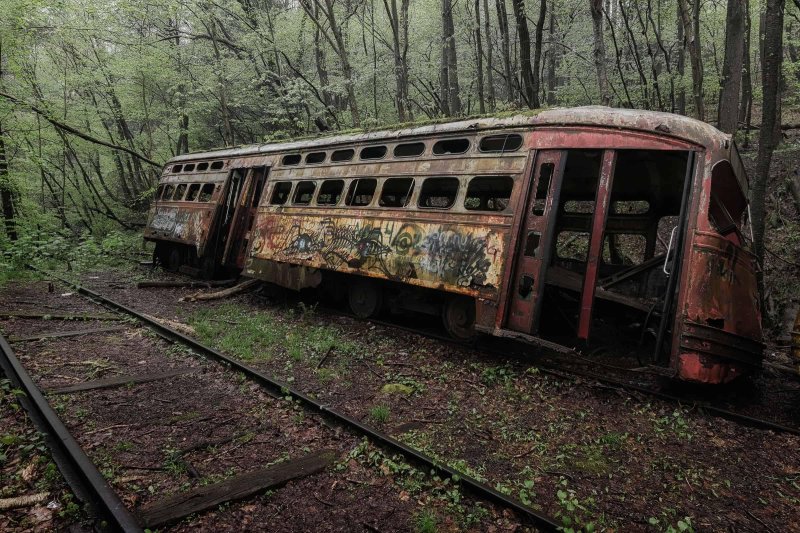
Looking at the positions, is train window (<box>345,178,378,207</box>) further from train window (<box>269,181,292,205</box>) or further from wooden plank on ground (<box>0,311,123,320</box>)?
wooden plank on ground (<box>0,311,123,320</box>)

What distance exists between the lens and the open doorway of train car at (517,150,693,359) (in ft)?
18.0

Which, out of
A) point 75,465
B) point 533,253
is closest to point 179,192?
point 75,465

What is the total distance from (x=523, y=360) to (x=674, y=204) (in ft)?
12.0

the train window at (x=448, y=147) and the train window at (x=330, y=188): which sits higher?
the train window at (x=448, y=147)

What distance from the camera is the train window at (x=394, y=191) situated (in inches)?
323

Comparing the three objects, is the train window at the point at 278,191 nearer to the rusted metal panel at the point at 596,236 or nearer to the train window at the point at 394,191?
the train window at the point at 394,191

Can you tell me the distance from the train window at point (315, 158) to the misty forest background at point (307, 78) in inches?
180

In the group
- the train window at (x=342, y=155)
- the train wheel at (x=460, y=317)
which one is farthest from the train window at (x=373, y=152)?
the train wheel at (x=460, y=317)

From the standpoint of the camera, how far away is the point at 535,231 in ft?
19.3

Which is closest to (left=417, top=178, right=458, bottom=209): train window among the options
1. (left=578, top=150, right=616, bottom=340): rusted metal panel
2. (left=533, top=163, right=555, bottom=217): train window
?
(left=533, top=163, right=555, bottom=217): train window

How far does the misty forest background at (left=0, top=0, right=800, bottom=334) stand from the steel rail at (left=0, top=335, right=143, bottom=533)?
9154 mm

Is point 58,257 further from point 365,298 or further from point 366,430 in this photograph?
point 366,430

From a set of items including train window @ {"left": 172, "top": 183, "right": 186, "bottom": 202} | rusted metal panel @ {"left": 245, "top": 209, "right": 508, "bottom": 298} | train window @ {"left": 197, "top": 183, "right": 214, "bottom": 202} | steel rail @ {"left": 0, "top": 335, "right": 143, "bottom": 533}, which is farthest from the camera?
train window @ {"left": 172, "top": 183, "right": 186, "bottom": 202}

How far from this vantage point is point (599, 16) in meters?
10.1
